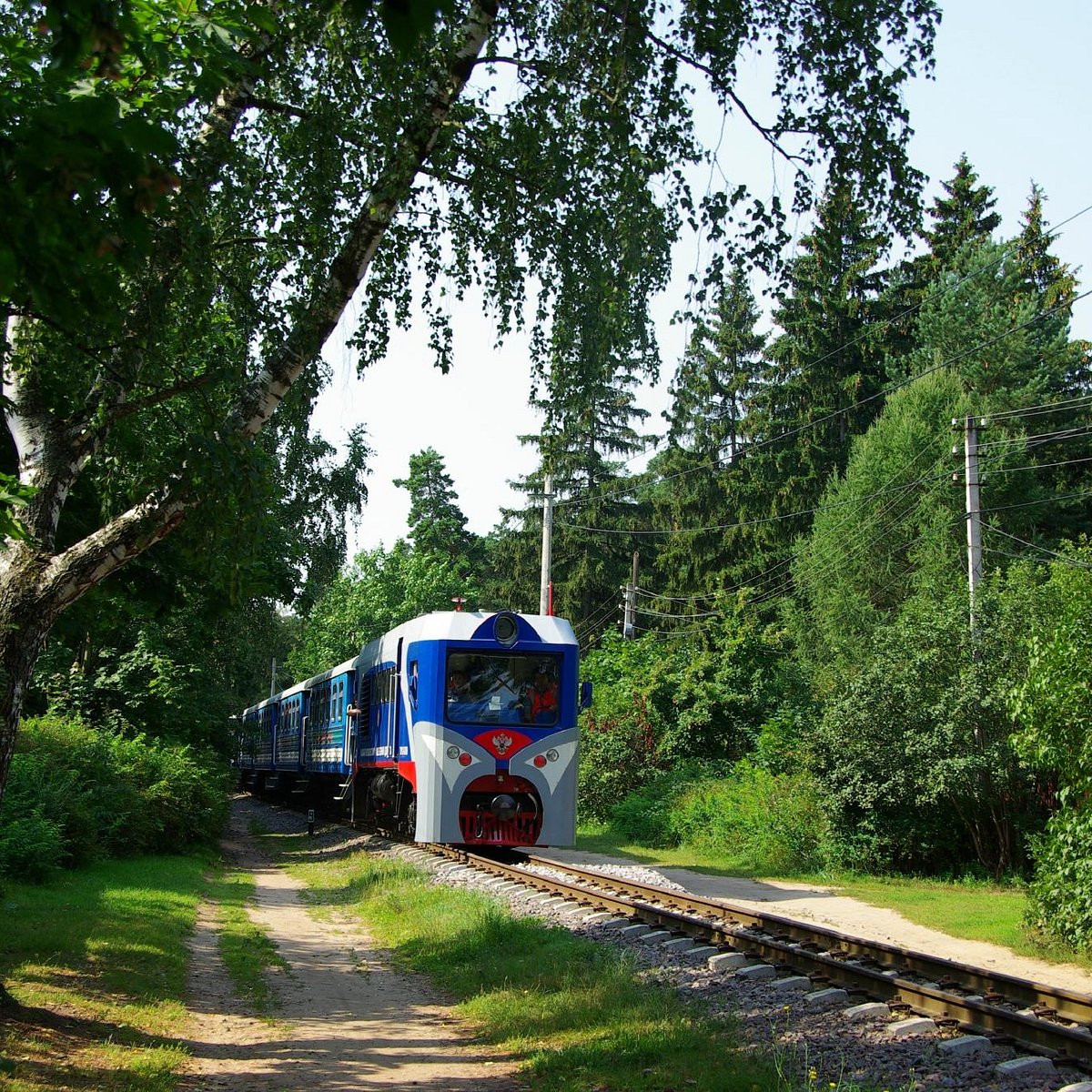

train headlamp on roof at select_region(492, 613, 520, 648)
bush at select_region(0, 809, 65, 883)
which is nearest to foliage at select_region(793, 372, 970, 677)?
train headlamp on roof at select_region(492, 613, 520, 648)

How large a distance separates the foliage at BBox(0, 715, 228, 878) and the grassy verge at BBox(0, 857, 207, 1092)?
64cm

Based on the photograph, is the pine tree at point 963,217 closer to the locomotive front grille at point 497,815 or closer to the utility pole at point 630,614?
the utility pole at point 630,614

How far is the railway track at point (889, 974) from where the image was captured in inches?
263

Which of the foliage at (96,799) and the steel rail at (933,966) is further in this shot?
the foliage at (96,799)

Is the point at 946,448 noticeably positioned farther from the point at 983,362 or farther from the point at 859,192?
the point at 859,192

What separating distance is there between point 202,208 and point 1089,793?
8.97 metres

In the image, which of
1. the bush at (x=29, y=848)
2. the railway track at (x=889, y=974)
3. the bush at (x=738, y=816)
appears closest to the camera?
the railway track at (x=889, y=974)

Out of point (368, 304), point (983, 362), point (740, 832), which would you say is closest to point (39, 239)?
point (368, 304)

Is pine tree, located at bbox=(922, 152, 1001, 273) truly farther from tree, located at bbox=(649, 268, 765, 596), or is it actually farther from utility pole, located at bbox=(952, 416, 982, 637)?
utility pole, located at bbox=(952, 416, 982, 637)

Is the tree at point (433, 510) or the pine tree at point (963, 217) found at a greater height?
the pine tree at point (963, 217)

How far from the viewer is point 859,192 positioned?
28.2 feet

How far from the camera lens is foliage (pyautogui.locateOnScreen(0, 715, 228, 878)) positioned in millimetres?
13391

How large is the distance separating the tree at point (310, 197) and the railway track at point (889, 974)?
5.02 meters

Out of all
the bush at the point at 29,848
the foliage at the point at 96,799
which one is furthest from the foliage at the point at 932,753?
the bush at the point at 29,848
